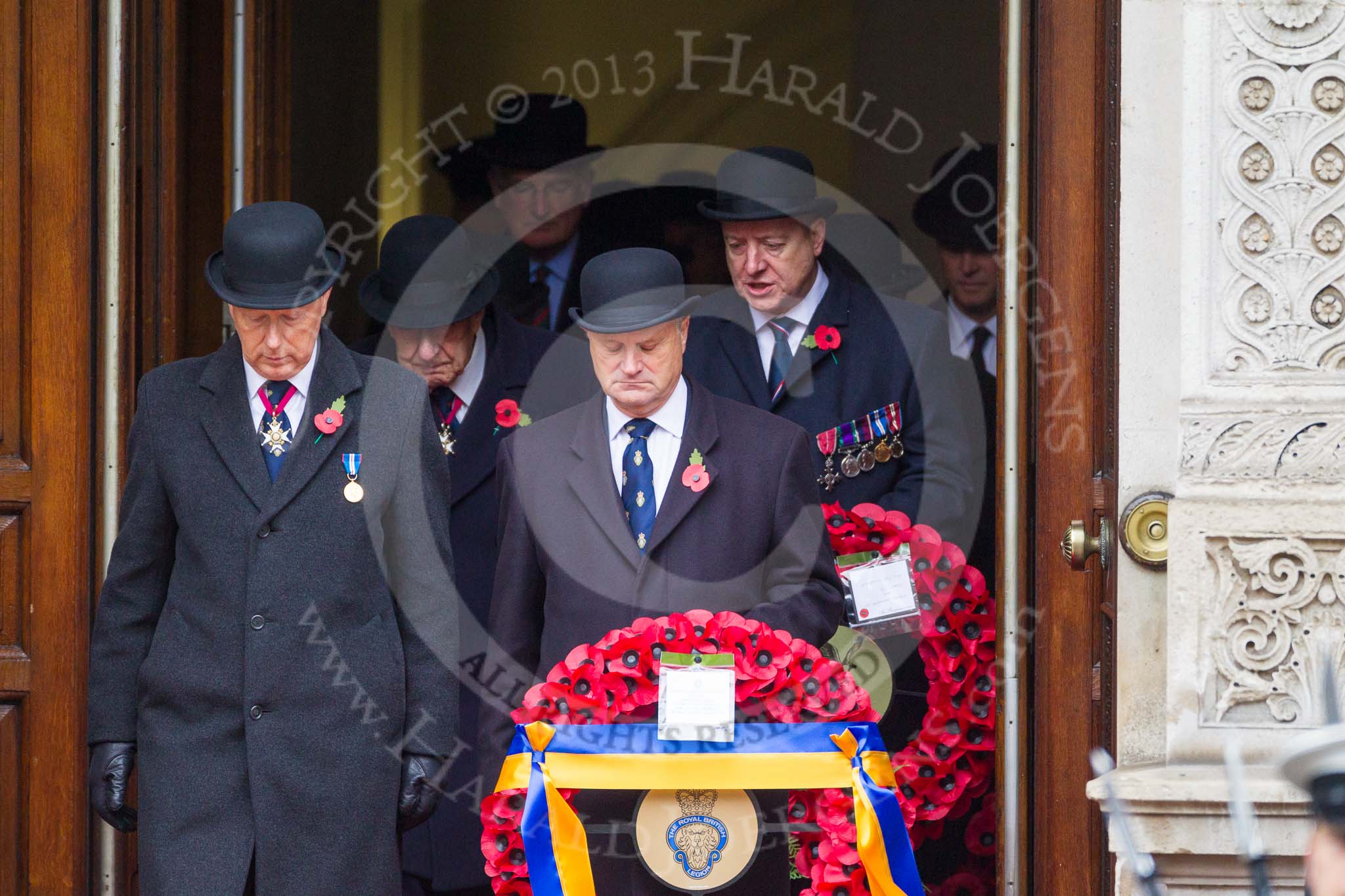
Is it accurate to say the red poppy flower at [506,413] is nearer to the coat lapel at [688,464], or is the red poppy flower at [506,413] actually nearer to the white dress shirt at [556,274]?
the coat lapel at [688,464]

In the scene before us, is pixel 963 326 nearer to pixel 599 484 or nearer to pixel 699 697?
pixel 599 484

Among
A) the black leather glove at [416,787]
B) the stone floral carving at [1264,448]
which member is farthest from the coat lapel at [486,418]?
the stone floral carving at [1264,448]

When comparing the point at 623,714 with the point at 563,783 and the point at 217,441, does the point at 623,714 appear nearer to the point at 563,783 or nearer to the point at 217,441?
the point at 563,783

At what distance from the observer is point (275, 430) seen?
348 cm

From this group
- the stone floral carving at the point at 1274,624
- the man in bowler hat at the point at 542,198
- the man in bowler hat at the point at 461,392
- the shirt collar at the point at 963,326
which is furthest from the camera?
the man in bowler hat at the point at 542,198

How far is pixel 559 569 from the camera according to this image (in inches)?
142

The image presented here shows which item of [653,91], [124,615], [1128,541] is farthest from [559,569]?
[653,91]

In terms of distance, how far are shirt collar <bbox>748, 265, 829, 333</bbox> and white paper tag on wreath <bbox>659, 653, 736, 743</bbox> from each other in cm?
144

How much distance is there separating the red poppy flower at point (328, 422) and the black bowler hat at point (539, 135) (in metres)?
2.15

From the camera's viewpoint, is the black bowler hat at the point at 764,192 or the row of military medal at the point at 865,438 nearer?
the black bowler hat at the point at 764,192

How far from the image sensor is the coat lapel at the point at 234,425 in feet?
11.2

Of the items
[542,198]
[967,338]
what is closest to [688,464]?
[967,338]

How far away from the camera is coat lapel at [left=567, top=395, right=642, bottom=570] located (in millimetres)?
3609

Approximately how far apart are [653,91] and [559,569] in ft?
15.8
